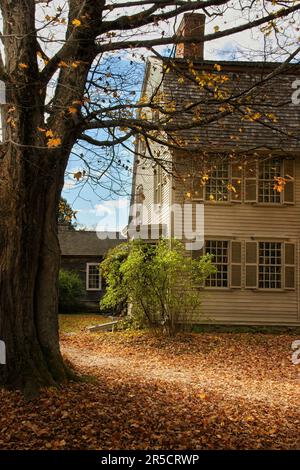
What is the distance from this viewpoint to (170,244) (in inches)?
747

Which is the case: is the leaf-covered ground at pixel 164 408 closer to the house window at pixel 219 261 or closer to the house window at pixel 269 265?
the house window at pixel 219 261

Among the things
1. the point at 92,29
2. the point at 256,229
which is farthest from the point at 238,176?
the point at 92,29

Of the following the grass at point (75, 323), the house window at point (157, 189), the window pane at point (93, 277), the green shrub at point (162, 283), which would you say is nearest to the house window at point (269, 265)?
the green shrub at point (162, 283)

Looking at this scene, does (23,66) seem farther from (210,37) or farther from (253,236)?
(253,236)

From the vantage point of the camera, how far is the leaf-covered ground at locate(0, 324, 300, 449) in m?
6.66

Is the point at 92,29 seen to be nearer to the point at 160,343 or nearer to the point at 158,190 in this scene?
the point at 160,343

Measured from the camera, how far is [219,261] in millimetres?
20391

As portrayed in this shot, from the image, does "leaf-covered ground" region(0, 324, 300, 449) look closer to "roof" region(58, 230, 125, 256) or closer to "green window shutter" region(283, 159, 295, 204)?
"green window shutter" region(283, 159, 295, 204)

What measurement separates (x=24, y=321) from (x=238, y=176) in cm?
1365

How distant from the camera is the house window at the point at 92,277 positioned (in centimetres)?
3241

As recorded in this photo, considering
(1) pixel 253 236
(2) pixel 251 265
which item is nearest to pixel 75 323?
(2) pixel 251 265

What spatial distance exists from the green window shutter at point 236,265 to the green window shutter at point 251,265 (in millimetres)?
248

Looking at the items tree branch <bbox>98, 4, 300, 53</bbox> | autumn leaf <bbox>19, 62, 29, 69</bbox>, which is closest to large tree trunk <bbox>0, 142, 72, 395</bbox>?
autumn leaf <bbox>19, 62, 29, 69</bbox>

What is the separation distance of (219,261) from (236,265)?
1.98ft
